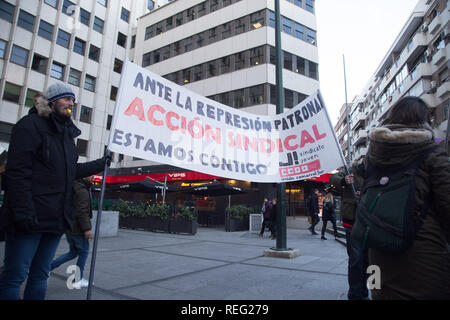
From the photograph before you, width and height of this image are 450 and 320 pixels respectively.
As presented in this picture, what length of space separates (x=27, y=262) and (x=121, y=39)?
34.3 metres

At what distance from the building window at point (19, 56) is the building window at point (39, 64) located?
0.64 metres

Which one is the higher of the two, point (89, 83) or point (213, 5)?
point (213, 5)

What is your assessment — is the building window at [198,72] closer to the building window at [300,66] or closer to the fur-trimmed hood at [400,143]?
the building window at [300,66]

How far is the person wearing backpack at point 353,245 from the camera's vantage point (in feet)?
10.3

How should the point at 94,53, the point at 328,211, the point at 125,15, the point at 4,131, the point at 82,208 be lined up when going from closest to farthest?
the point at 82,208
the point at 328,211
the point at 4,131
the point at 94,53
the point at 125,15

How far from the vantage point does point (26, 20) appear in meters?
24.1

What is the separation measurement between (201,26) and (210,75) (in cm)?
512

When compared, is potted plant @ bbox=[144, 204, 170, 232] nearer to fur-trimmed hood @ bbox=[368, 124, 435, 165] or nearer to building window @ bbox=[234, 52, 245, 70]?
fur-trimmed hood @ bbox=[368, 124, 435, 165]

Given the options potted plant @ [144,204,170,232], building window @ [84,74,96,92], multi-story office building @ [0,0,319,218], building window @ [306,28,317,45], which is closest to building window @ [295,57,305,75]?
multi-story office building @ [0,0,319,218]

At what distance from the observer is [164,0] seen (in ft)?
120

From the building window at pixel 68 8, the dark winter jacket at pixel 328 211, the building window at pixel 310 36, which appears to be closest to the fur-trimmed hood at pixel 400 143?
the dark winter jacket at pixel 328 211

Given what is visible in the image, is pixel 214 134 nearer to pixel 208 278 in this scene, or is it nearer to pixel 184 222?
pixel 208 278

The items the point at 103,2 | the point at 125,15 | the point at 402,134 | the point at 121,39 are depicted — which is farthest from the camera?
the point at 125,15

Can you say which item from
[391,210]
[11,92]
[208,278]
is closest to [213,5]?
[11,92]
